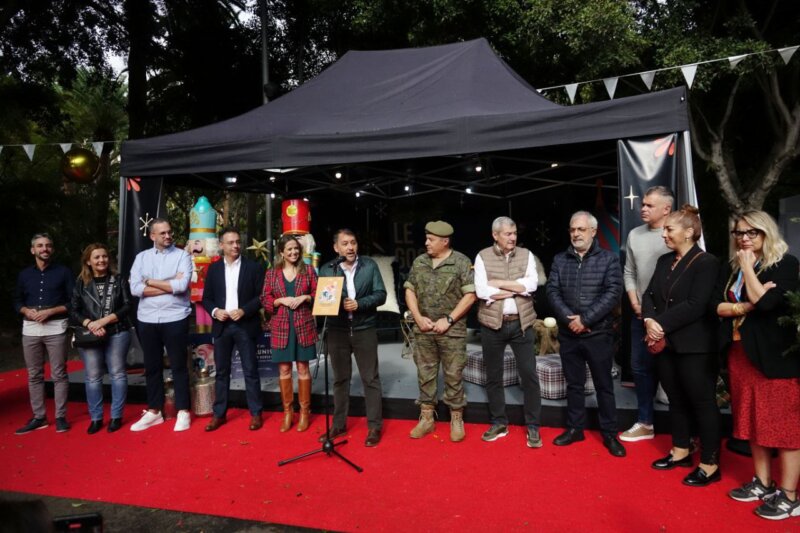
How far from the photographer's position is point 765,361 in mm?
2721

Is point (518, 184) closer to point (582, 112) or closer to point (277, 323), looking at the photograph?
point (582, 112)

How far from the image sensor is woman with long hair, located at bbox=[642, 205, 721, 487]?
3039 millimetres

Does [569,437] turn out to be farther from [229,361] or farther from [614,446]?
[229,361]

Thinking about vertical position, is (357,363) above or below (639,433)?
above

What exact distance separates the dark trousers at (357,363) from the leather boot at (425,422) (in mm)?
299

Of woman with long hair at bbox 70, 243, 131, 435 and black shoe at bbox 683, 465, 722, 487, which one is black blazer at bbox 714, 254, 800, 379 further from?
woman with long hair at bbox 70, 243, 131, 435

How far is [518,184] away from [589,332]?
448 cm

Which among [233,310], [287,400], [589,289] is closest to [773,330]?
[589,289]

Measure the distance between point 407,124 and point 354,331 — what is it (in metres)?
1.81

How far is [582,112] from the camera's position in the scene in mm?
3879

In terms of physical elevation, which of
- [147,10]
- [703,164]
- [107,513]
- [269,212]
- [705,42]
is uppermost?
[147,10]

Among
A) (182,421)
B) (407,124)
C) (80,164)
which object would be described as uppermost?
(80,164)

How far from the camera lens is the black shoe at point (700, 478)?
3.09 metres

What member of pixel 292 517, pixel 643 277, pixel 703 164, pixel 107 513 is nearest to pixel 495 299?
pixel 643 277
